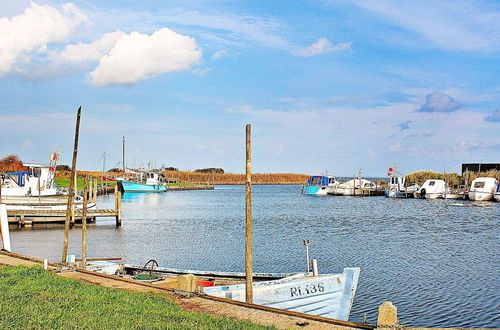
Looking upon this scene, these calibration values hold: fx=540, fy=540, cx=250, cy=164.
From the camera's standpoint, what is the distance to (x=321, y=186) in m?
111

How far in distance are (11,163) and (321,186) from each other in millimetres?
59074

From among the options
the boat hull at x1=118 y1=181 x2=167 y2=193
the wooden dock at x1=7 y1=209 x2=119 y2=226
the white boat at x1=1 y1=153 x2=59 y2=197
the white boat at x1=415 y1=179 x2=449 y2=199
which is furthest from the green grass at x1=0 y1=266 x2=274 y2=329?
the boat hull at x1=118 y1=181 x2=167 y2=193

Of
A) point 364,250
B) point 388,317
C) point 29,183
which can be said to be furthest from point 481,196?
point 388,317

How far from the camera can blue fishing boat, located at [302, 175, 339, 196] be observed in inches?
4355

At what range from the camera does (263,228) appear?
43.7 m

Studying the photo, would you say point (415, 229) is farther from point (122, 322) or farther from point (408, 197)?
point (408, 197)

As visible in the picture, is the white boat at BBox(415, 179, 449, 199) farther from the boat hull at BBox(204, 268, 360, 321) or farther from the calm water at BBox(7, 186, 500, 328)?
the boat hull at BBox(204, 268, 360, 321)

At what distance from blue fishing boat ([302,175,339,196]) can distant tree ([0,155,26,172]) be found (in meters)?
55.4

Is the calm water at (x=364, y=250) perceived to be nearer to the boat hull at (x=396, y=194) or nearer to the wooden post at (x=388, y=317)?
the wooden post at (x=388, y=317)

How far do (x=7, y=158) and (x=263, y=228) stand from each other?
74.5 metres

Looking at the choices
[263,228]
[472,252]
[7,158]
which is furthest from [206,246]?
[7,158]

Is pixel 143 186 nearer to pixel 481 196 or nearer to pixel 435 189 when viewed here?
pixel 435 189

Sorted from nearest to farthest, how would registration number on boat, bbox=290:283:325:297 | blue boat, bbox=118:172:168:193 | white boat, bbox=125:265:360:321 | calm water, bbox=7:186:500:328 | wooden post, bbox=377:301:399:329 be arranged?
wooden post, bbox=377:301:399:329 < white boat, bbox=125:265:360:321 < registration number on boat, bbox=290:283:325:297 < calm water, bbox=7:186:500:328 < blue boat, bbox=118:172:168:193

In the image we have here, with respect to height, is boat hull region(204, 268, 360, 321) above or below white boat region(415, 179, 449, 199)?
below
